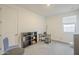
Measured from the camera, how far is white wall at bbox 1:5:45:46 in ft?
12.5

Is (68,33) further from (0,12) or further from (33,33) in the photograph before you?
(0,12)

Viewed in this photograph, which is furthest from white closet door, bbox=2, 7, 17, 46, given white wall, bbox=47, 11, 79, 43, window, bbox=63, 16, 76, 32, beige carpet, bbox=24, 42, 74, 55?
window, bbox=63, 16, 76, 32

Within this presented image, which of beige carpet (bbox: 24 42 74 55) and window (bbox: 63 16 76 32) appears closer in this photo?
beige carpet (bbox: 24 42 74 55)

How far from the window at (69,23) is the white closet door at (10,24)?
8.63 ft

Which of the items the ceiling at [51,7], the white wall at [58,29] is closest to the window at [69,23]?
the white wall at [58,29]

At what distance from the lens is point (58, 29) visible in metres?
5.43

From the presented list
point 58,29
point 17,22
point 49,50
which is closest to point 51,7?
point 49,50

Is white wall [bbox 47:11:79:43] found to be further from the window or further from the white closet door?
the white closet door

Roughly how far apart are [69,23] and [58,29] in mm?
659

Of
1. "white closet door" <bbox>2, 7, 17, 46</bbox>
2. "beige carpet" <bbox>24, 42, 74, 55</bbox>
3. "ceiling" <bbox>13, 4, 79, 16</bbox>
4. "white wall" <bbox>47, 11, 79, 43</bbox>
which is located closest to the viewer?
"ceiling" <bbox>13, 4, 79, 16</bbox>

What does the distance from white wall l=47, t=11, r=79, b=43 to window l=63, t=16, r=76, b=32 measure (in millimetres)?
180

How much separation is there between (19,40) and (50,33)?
157cm
